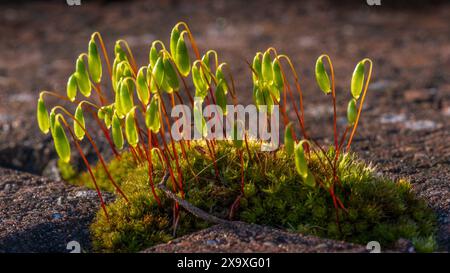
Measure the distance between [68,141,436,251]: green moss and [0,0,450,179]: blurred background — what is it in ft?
2.71

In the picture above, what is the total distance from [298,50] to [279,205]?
4.27m

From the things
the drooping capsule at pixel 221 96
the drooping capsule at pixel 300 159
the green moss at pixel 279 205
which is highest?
the drooping capsule at pixel 221 96

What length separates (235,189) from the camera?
3.20 m

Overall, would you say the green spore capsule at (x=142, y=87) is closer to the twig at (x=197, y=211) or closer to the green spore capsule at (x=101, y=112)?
the green spore capsule at (x=101, y=112)

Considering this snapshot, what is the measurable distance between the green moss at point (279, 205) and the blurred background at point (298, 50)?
2.71ft

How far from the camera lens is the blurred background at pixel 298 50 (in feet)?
15.4

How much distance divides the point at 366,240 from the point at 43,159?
8.26ft

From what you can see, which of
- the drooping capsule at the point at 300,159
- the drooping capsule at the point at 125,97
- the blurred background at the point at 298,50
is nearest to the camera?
the drooping capsule at the point at 300,159

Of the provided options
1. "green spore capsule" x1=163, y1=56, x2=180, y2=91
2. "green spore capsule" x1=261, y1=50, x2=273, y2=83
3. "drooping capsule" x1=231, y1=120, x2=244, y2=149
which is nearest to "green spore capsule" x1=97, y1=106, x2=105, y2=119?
"green spore capsule" x1=163, y1=56, x2=180, y2=91

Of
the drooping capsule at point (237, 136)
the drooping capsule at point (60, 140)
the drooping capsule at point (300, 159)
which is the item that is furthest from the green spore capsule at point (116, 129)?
the drooping capsule at point (300, 159)

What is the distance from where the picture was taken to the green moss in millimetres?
3014

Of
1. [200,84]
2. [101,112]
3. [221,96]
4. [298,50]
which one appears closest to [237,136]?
[221,96]

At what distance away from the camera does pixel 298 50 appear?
7.16 m

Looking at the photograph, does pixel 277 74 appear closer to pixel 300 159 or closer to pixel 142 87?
pixel 300 159
